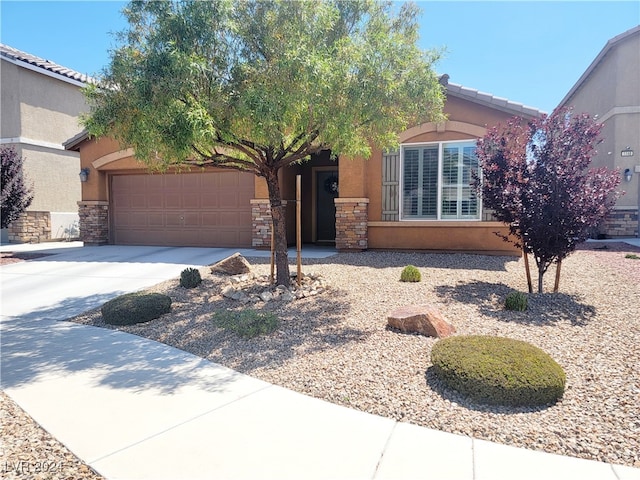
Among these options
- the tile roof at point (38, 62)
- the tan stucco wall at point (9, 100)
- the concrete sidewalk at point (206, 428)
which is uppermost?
the tile roof at point (38, 62)

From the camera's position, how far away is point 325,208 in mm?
14031

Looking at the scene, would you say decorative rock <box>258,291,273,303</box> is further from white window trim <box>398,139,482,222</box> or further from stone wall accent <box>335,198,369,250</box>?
white window trim <box>398,139,482,222</box>

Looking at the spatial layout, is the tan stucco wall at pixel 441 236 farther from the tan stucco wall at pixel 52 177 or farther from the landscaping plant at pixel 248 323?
the tan stucco wall at pixel 52 177

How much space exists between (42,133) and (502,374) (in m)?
19.0

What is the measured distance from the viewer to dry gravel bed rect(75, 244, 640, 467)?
3064mm

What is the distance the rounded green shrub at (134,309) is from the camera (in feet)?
19.2

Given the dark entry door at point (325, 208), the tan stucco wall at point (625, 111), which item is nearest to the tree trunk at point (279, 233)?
the dark entry door at point (325, 208)

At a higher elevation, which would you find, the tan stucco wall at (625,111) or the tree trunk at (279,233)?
the tan stucco wall at (625,111)

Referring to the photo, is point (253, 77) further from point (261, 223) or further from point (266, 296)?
point (261, 223)

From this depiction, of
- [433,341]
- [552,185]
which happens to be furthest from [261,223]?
[433,341]

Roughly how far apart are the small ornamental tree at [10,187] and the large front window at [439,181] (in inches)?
471

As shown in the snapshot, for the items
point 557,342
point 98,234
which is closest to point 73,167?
point 98,234

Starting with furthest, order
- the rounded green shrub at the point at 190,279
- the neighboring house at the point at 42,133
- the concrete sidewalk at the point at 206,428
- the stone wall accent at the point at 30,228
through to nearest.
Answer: the stone wall accent at the point at 30,228, the neighboring house at the point at 42,133, the rounded green shrub at the point at 190,279, the concrete sidewalk at the point at 206,428

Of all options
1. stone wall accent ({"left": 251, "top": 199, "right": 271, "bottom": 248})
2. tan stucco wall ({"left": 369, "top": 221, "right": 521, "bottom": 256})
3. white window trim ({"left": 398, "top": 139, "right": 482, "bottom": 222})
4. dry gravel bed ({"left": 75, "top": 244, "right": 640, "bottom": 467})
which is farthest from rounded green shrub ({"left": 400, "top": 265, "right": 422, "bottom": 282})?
stone wall accent ({"left": 251, "top": 199, "right": 271, "bottom": 248})
